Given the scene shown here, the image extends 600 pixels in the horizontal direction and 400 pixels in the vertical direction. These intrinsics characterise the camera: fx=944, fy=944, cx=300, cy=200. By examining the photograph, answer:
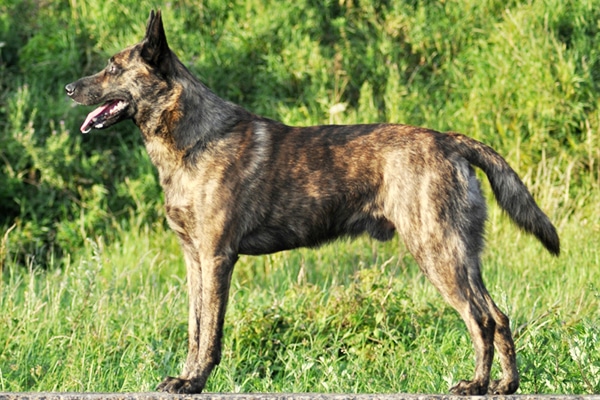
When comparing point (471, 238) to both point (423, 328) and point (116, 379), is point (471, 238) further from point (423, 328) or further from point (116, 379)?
point (116, 379)

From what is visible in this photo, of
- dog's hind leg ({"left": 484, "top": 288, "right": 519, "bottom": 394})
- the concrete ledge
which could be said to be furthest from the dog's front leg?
dog's hind leg ({"left": 484, "top": 288, "right": 519, "bottom": 394})

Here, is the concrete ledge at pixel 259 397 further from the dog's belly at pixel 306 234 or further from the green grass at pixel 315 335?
the dog's belly at pixel 306 234

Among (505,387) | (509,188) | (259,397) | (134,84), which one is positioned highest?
(134,84)

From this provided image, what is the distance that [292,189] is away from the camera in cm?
507

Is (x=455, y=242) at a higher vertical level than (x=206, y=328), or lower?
higher

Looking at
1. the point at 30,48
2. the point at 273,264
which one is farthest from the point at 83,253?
the point at 30,48

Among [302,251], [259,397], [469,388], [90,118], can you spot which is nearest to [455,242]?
[469,388]

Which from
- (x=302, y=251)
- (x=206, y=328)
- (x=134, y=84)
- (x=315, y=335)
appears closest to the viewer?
(x=206, y=328)

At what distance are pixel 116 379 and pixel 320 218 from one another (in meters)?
1.58

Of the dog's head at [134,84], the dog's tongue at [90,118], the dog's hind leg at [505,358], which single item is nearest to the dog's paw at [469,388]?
the dog's hind leg at [505,358]

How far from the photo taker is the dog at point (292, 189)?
4703mm

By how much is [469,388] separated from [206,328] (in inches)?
52.5

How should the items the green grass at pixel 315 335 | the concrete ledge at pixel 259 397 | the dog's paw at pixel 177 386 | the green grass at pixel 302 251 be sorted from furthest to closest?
1. the green grass at pixel 302 251
2. the green grass at pixel 315 335
3. the dog's paw at pixel 177 386
4. the concrete ledge at pixel 259 397

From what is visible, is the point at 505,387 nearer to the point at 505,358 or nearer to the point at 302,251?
the point at 505,358
